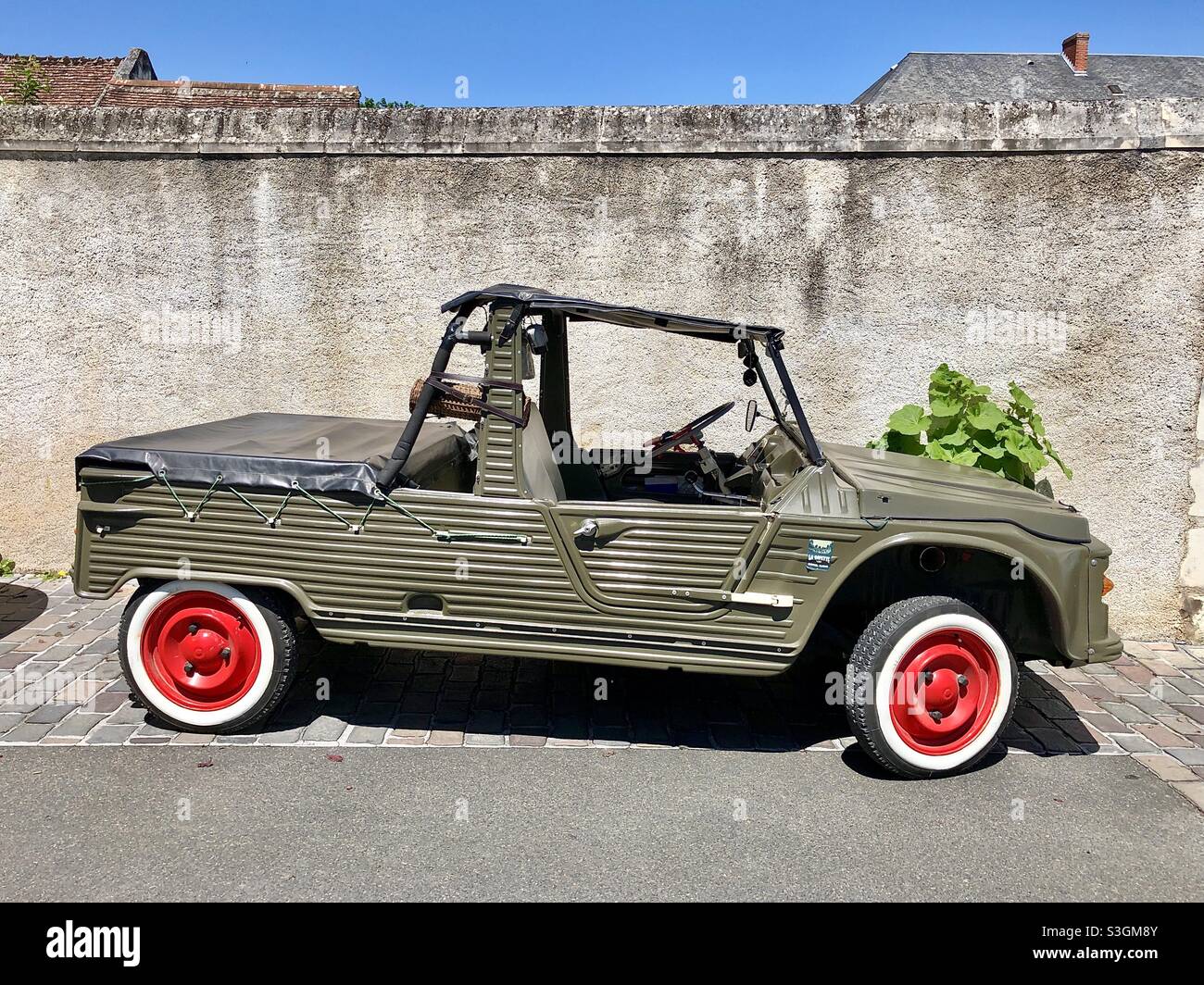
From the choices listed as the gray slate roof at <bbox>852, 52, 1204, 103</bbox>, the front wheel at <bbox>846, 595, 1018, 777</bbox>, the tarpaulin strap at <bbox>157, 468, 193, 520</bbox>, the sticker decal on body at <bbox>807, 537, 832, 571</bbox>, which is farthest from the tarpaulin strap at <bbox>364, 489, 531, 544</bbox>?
the gray slate roof at <bbox>852, 52, 1204, 103</bbox>

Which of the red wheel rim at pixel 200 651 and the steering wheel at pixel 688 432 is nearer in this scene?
the red wheel rim at pixel 200 651

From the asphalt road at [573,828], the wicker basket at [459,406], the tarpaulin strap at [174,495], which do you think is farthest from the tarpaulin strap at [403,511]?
the asphalt road at [573,828]

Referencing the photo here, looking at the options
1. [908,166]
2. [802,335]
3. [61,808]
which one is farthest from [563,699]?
[908,166]

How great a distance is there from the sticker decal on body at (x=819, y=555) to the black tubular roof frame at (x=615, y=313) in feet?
3.01

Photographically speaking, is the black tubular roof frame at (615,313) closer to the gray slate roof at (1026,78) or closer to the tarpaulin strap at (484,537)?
the tarpaulin strap at (484,537)

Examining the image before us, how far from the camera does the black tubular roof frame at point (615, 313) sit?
3885 mm

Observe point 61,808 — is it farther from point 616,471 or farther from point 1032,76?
point 1032,76

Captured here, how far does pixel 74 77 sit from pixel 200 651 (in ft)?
52.9

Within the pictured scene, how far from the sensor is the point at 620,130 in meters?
5.83

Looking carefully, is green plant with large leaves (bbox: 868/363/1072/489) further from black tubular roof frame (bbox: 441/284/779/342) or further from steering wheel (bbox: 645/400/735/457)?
black tubular roof frame (bbox: 441/284/779/342)

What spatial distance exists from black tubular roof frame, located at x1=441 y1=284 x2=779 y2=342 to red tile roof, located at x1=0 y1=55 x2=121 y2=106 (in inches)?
532

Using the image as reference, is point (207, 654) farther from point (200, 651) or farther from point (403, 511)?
point (403, 511)
